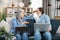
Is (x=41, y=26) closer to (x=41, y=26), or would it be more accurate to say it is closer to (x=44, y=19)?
(x=41, y=26)

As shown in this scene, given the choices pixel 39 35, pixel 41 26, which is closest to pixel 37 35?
pixel 39 35

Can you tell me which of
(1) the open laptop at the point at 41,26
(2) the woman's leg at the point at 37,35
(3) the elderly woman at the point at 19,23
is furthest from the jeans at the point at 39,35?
(3) the elderly woman at the point at 19,23

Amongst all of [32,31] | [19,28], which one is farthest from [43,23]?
[19,28]

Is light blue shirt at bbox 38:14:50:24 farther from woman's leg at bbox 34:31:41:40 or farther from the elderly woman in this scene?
the elderly woman

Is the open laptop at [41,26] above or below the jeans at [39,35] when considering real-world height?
above

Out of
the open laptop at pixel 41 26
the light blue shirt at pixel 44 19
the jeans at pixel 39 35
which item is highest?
the light blue shirt at pixel 44 19

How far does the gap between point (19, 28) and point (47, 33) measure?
2.88 ft

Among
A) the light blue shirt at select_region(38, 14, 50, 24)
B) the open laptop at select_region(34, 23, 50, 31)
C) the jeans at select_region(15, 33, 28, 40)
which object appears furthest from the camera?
the light blue shirt at select_region(38, 14, 50, 24)

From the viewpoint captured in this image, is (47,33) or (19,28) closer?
(19,28)

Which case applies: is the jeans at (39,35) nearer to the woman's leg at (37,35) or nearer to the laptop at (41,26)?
the woman's leg at (37,35)

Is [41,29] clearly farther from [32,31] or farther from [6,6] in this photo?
[6,6]

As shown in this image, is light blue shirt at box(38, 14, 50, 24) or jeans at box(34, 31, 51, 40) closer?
jeans at box(34, 31, 51, 40)

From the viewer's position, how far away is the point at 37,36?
3.98 m

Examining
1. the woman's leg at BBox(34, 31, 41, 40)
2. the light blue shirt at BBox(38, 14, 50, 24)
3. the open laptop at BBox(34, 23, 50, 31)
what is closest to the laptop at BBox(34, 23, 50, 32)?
the open laptop at BBox(34, 23, 50, 31)
